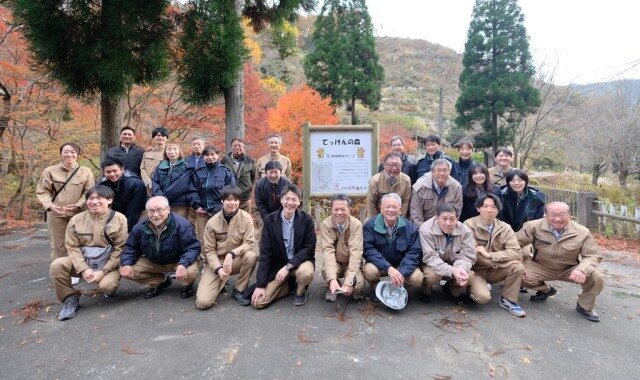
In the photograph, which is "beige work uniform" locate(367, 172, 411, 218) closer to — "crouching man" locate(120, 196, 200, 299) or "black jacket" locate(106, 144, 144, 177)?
"crouching man" locate(120, 196, 200, 299)

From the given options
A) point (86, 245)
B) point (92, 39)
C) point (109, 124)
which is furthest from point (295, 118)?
point (86, 245)

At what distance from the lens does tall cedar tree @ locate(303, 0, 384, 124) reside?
67.2 ft

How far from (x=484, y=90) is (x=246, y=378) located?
20.0 m

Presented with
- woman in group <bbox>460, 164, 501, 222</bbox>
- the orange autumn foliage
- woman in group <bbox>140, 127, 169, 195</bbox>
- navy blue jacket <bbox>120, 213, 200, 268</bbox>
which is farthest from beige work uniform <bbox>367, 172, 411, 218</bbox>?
the orange autumn foliage

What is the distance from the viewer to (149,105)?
10.7m

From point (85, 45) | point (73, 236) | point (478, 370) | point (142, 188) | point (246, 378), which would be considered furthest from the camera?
point (85, 45)

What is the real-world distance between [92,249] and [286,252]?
1.95 metres

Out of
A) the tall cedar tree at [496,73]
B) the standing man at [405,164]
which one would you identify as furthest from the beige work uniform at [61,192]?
the tall cedar tree at [496,73]

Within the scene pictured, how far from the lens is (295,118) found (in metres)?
12.7

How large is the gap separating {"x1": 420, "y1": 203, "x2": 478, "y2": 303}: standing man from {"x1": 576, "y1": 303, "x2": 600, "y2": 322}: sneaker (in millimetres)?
991

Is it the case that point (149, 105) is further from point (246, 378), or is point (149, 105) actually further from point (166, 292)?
point (246, 378)

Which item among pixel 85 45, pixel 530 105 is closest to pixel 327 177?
pixel 85 45

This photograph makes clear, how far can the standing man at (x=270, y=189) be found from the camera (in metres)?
4.45

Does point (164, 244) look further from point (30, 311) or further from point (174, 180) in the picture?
point (30, 311)
